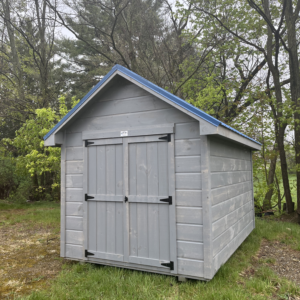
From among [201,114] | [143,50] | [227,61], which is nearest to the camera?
[201,114]

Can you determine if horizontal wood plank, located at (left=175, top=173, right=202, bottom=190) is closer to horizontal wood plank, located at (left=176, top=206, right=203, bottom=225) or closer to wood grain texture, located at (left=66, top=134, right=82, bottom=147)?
horizontal wood plank, located at (left=176, top=206, right=203, bottom=225)

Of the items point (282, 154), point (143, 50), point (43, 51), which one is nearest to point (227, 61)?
point (143, 50)

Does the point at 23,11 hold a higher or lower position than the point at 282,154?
higher

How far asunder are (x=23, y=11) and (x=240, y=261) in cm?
1456

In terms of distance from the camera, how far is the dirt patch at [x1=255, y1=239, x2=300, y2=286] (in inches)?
182

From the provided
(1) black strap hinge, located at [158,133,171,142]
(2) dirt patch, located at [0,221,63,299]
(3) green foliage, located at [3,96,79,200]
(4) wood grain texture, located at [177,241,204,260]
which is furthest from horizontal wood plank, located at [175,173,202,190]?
(3) green foliage, located at [3,96,79,200]

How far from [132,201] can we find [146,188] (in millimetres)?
333

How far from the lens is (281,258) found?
5402 mm

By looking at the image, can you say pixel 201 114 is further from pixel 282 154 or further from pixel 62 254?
pixel 282 154

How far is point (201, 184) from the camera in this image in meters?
4.00

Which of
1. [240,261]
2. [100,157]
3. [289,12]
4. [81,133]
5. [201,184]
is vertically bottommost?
[240,261]

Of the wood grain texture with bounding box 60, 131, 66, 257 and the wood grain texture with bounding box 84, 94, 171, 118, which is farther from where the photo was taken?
the wood grain texture with bounding box 60, 131, 66, 257

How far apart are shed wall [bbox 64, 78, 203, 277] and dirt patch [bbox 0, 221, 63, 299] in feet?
1.97

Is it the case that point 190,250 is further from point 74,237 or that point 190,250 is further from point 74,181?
point 74,181
